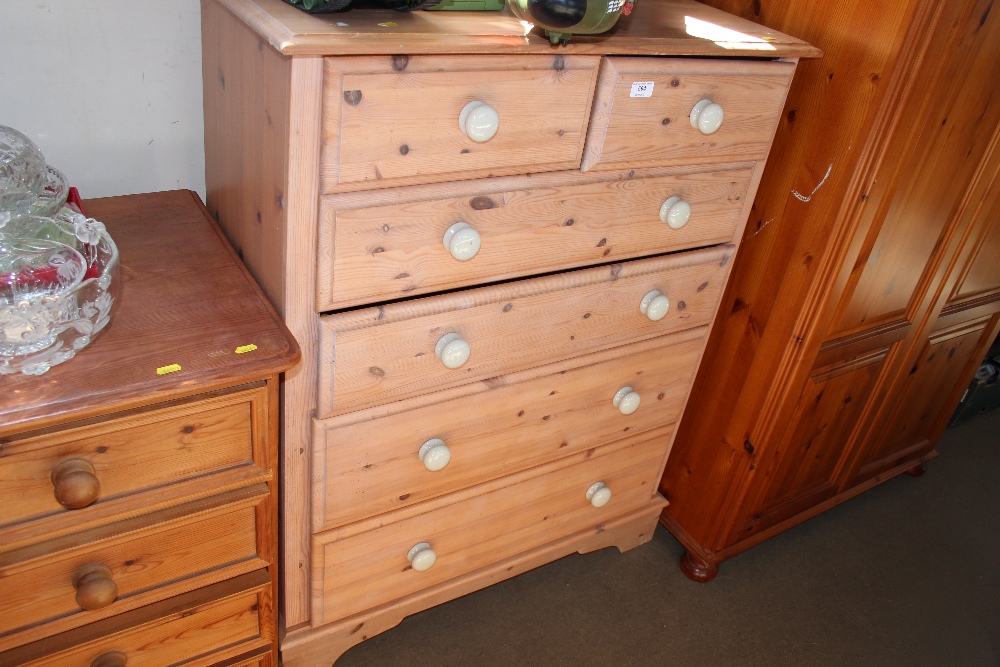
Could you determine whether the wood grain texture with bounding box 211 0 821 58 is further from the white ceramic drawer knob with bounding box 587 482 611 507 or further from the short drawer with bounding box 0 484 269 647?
the white ceramic drawer knob with bounding box 587 482 611 507

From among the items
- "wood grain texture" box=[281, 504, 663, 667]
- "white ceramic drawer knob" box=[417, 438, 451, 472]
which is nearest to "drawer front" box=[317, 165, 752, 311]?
"white ceramic drawer knob" box=[417, 438, 451, 472]

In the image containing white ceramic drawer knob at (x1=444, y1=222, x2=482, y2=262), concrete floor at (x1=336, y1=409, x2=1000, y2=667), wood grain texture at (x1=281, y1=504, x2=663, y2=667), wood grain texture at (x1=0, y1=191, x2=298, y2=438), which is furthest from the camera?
concrete floor at (x1=336, y1=409, x2=1000, y2=667)

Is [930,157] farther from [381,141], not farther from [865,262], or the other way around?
[381,141]

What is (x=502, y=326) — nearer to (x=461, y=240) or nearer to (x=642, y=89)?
(x=461, y=240)

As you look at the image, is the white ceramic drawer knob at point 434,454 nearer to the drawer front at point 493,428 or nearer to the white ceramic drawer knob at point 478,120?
the drawer front at point 493,428

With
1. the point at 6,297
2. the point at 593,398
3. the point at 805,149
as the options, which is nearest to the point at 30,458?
the point at 6,297

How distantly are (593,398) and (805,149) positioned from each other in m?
0.58

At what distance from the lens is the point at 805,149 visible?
136 cm

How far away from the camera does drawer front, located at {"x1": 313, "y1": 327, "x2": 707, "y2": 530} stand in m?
1.18

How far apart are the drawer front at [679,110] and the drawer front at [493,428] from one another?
372 mm

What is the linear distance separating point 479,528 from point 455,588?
0.50 feet

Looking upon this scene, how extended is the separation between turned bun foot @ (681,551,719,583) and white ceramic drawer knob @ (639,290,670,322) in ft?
2.41

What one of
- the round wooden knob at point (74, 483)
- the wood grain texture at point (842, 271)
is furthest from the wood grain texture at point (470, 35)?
the round wooden knob at point (74, 483)

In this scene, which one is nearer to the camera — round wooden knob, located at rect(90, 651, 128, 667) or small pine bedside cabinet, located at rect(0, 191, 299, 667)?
small pine bedside cabinet, located at rect(0, 191, 299, 667)
